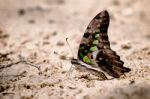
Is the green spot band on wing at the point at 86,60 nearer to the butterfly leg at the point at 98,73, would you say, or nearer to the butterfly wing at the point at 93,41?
the butterfly wing at the point at 93,41

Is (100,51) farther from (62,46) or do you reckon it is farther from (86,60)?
(62,46)

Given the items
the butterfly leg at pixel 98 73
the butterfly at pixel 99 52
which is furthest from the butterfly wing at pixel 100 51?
the butterfly leg at pixel 98 73

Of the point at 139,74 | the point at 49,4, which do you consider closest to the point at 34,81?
the point at 139,74

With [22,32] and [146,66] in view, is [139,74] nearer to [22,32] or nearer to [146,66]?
[146,66]

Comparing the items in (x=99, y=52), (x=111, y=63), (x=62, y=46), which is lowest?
(x=111, y=63)

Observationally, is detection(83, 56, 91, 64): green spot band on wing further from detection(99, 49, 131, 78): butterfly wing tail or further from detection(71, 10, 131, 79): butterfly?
detection(99, 49, 131, 78): butterfly wing tail

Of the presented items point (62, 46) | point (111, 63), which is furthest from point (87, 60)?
point (62, 46)

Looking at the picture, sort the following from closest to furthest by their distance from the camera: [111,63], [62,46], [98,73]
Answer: [111,63] < [98,73] < [62,46]

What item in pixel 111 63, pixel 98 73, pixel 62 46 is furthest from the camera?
pixel 62 46

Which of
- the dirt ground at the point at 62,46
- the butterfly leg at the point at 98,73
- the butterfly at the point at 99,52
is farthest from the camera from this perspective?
the butterfly leg at the point at 98,73
